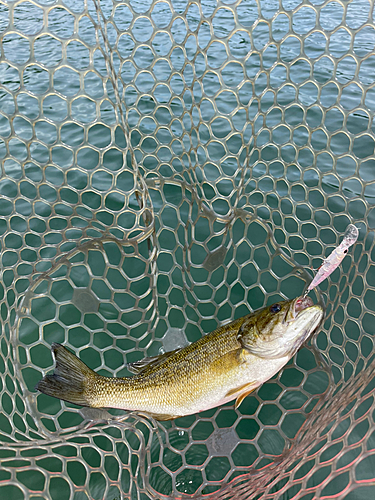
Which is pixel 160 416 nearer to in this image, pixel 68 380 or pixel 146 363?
pixel 146 363

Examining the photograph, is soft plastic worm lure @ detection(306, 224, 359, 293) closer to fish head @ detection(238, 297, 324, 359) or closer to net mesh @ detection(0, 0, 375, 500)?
fish head @ detection(238, 297, 324, 359)

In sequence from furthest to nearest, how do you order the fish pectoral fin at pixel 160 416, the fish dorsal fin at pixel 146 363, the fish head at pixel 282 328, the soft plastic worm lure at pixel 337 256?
the fish dorsal fin at pixel 146 363
the fish pectoral fin at pixel 160 416
the fish head at pixel 282 328
the soft plastic worm lure at pixel 337 256

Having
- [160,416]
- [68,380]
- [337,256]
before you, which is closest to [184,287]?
[160,416]

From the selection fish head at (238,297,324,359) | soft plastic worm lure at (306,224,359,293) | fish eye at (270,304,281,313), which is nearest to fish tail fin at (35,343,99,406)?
fish head at (238,297,324,359)

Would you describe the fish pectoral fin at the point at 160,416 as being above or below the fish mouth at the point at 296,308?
below

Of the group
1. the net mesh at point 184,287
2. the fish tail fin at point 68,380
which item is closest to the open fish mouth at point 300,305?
the net mesh at point 184,287

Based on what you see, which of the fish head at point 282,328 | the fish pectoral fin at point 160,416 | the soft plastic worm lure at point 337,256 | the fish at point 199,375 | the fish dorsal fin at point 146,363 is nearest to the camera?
the soft plastic worm lure at point 337,256

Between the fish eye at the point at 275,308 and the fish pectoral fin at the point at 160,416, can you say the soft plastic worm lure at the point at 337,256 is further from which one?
the fish pectoral fin at the point at 160,416

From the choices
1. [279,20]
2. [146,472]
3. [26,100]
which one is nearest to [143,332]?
[146,472]

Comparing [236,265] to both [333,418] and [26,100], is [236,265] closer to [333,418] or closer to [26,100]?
[333,418]
